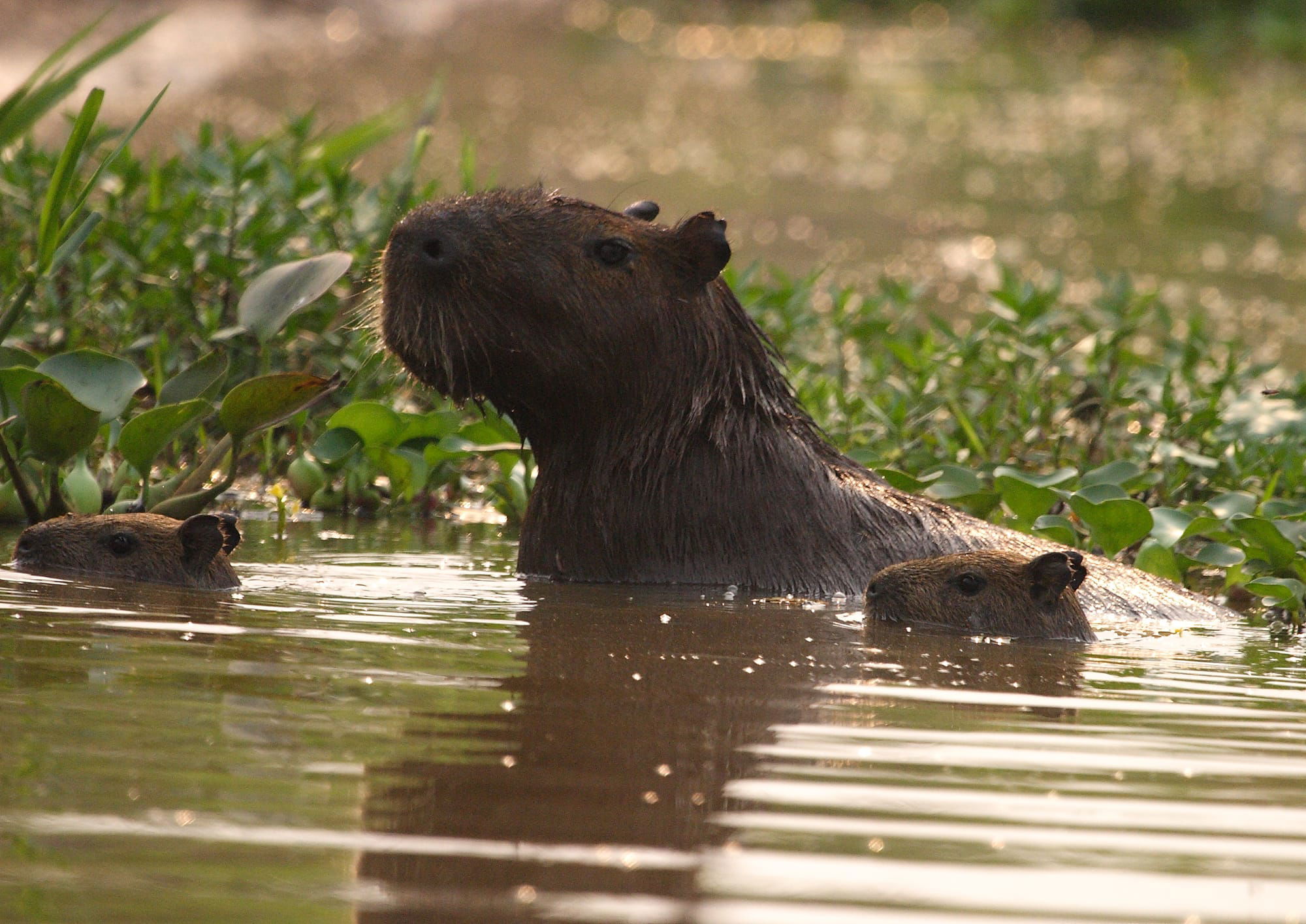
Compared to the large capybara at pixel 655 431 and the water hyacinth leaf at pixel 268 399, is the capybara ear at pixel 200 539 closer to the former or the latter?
the water hyacinth leaf at pixel 268 399

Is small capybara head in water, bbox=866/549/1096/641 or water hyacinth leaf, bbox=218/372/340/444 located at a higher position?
water hyacinth leaf, bbox=218/372/340/444

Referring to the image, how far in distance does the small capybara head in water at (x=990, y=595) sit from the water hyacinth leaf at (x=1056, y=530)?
0.82m

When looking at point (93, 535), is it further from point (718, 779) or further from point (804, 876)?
point (804, 876)

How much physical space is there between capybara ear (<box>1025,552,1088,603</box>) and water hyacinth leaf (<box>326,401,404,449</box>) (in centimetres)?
214

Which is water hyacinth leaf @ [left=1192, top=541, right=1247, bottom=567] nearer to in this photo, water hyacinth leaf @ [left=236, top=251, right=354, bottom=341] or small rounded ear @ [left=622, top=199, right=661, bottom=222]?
small rounded ear @ [left=622, top=199, right=661, bottom=222]

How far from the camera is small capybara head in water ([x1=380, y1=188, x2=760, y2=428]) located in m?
4.76

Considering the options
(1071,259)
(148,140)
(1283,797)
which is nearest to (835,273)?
(1071,259)

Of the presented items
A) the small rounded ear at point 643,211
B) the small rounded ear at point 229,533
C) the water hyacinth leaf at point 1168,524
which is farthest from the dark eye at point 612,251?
the water hyacinth leaf at point 1168,524

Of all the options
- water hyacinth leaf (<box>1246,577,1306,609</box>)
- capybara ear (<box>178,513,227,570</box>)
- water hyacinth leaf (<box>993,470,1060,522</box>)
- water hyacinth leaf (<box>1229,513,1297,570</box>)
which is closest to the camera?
capybara ear (<box>178,513,227,570</box>)

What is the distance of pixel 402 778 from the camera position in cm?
277

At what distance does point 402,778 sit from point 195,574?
6.22ft

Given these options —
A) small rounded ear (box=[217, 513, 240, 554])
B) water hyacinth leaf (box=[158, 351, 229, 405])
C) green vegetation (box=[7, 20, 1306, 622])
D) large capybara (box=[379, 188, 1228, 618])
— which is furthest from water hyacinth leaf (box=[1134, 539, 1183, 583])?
water hyacinth leaf (box=[158, 351, 229, 405])

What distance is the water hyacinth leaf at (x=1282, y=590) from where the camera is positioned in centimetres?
474

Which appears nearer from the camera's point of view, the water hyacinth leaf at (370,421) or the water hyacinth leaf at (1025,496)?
the water hyacinth leaf at (1025,496)
